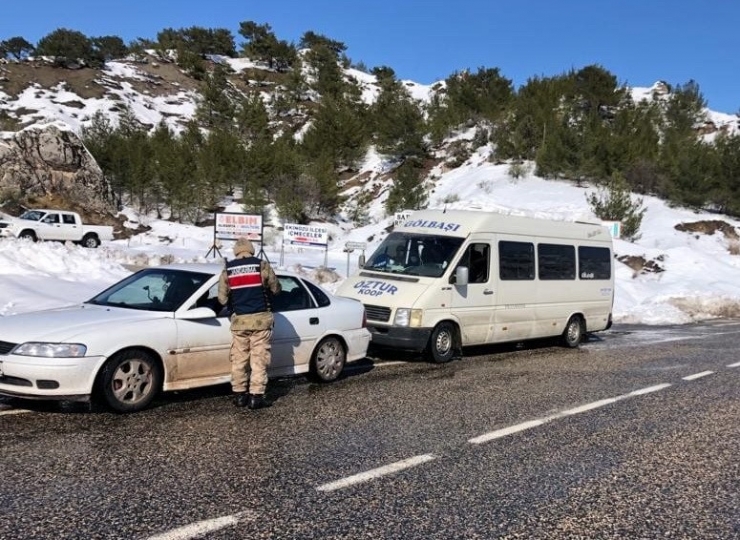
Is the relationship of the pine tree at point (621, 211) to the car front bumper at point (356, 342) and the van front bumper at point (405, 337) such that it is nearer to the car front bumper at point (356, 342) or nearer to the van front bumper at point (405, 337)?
the van front bumper at point (405, 337)

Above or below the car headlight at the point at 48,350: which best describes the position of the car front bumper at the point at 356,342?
below

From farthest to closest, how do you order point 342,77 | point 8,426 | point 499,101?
point 342,77 < point 499,101 < point 8,426

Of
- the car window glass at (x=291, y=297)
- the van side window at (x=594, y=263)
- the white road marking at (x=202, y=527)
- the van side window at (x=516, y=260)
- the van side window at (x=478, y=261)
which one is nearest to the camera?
the white road marking at (x=202, y=527)

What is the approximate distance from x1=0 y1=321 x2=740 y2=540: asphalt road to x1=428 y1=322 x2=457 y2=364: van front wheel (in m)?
1.61

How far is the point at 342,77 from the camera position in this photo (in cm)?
7650

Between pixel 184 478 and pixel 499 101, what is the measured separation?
55.5 metres

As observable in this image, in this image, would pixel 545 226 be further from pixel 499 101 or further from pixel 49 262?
pixel 499 101

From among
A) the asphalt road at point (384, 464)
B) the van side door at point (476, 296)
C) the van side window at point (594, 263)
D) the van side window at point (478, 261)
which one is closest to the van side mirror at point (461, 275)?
the van side door at point (476, 296)

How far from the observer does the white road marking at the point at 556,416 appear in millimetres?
6031

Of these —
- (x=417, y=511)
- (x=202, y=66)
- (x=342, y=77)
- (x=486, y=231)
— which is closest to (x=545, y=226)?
(x=486, y=231)

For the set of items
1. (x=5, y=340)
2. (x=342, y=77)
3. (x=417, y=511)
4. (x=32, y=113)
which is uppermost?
(x=342, y=77)

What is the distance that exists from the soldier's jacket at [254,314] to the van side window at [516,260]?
5.49m

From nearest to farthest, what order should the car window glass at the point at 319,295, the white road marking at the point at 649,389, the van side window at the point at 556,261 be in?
1. the white road marking at the point at 649,389
2. the car window glass at the point at 319,295
3. the van side window at the point at 556,261

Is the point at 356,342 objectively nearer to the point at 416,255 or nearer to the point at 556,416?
the point at 416,255
